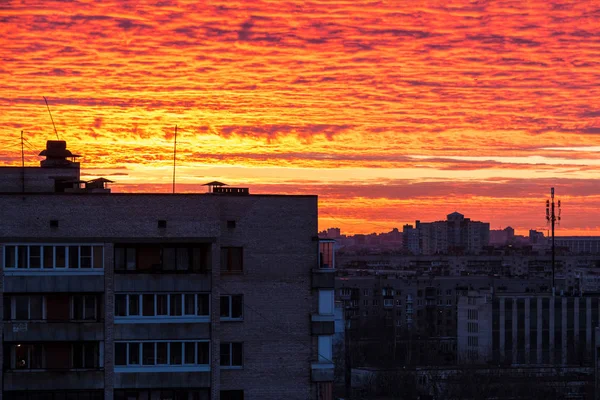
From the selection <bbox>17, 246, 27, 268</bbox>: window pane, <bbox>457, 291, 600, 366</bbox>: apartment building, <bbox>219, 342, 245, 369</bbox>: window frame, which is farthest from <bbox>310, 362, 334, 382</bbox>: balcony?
<bbox>457, 291, 600, 366</bbox>: apartment building

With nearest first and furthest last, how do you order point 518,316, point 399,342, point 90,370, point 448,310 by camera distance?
1. point 90,370
2. point 518,316
3. point 399,342
4. point 448,310

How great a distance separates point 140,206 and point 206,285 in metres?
3.09

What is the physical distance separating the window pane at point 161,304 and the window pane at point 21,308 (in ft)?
12.6

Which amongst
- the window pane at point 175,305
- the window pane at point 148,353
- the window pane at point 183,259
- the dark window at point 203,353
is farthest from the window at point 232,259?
the window pane at point 148,353

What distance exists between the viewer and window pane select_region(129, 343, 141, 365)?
147 ft

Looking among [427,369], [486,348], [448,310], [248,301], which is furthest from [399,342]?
[248,301]

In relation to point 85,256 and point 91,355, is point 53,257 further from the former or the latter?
point 91,355

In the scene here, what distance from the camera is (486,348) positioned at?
5999 inches

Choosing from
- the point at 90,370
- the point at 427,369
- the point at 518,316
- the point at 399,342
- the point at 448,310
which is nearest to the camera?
the point at 90,370

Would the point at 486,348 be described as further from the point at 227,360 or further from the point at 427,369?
the point at 227,360

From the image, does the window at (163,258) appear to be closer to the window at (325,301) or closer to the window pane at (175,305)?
the window pane at (175,305)

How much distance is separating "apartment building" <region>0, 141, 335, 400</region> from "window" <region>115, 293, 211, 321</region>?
0.03 meters

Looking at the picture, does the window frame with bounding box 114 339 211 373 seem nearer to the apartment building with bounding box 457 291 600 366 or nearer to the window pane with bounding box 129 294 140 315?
the window pane with bounding box 129 294 140 315

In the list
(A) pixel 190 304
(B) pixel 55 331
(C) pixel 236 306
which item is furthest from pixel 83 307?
(C) pixel 236 306
